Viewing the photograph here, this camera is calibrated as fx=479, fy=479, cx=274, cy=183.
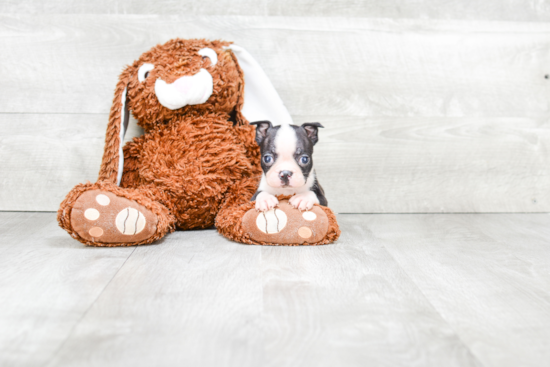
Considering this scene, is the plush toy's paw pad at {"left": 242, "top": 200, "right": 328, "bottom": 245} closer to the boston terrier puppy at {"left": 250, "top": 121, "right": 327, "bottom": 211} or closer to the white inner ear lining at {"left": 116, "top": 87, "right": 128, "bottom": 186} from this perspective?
the boston terrier puppy at {"left": 250, "top": 121, "right": 327, "bottom": 211}

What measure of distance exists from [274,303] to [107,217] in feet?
1.52

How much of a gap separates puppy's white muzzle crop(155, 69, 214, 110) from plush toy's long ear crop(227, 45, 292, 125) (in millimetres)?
146

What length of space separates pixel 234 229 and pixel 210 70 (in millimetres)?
416

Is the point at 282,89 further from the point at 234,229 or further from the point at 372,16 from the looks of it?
the point at 234,229

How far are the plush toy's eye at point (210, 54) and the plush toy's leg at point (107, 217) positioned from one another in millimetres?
411

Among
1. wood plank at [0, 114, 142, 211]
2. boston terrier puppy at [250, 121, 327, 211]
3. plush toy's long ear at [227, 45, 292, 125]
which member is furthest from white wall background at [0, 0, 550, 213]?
boston terrier puppy at [250, 121, 327, 211]

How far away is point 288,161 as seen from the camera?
106 cm

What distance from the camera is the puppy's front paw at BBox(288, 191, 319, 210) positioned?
3.54 feet

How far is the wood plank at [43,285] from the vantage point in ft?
2.03

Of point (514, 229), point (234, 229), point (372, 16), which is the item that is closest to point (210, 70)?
point (234, 229)

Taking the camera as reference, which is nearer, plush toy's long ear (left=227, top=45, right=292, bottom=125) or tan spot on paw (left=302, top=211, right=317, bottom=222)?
tan spot on paw (left=302, top=211, right=317, bottom=222)

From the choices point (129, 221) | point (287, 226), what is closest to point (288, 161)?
point (287, 226)

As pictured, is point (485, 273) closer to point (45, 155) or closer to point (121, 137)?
point (121, 137)

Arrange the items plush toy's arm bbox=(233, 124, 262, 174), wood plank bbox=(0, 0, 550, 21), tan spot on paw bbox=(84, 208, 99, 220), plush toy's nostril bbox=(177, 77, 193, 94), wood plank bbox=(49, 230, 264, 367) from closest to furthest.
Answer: wood plank bbox=(49, 230, 264, 367), tan spot on paw bbox=(84, 208, 99, 220), plush toy's nostril bbox=(177, 77, 193, 94), plush toy's arm bbox=(233, 124, 262, 174), wood plank bbox=(0, 0, 550, 21)
